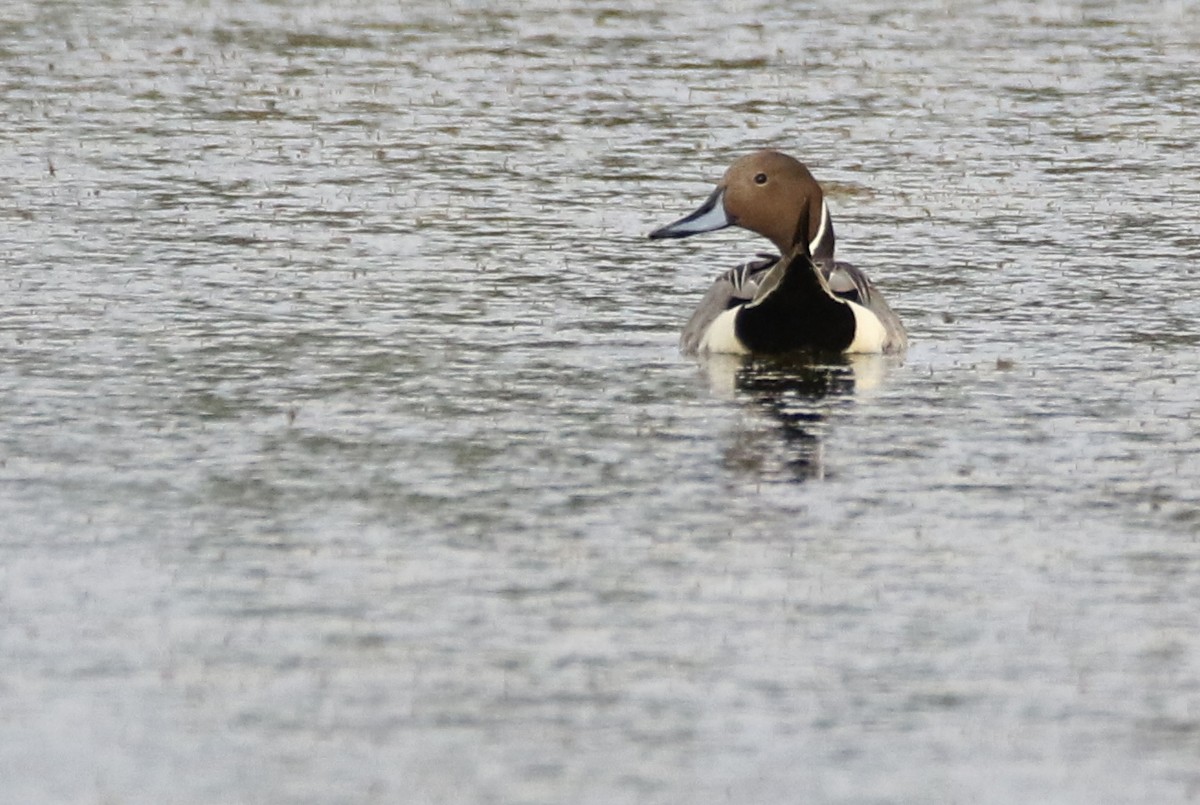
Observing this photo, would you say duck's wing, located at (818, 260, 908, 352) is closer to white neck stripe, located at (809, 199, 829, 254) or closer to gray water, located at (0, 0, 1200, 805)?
gray water, located at (0, 0, 1200, 805)

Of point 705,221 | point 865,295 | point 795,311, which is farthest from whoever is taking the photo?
point 705,221

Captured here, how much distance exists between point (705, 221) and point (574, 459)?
3914mm

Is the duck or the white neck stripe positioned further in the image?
the white neck stripe

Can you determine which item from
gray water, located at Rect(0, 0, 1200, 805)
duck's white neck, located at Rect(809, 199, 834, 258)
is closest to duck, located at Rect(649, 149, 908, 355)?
gray water, located at Rect(0, 0, 1200, 805)

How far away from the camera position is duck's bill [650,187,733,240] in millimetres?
12758

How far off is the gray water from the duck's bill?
35cm

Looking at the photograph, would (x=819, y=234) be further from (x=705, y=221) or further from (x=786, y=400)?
(x=786, y=400)

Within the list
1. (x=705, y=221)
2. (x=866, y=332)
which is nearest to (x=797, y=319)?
(x=866, y=332)

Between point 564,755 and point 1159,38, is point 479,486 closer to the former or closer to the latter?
point 564,755

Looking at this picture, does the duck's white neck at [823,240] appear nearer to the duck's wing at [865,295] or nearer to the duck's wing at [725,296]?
the duck's wing at [725,296]

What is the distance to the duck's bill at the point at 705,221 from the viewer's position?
41.9ft

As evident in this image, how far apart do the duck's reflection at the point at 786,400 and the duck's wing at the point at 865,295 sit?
0.14m

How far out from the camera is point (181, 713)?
6227 mm

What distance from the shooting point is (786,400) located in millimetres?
10500
